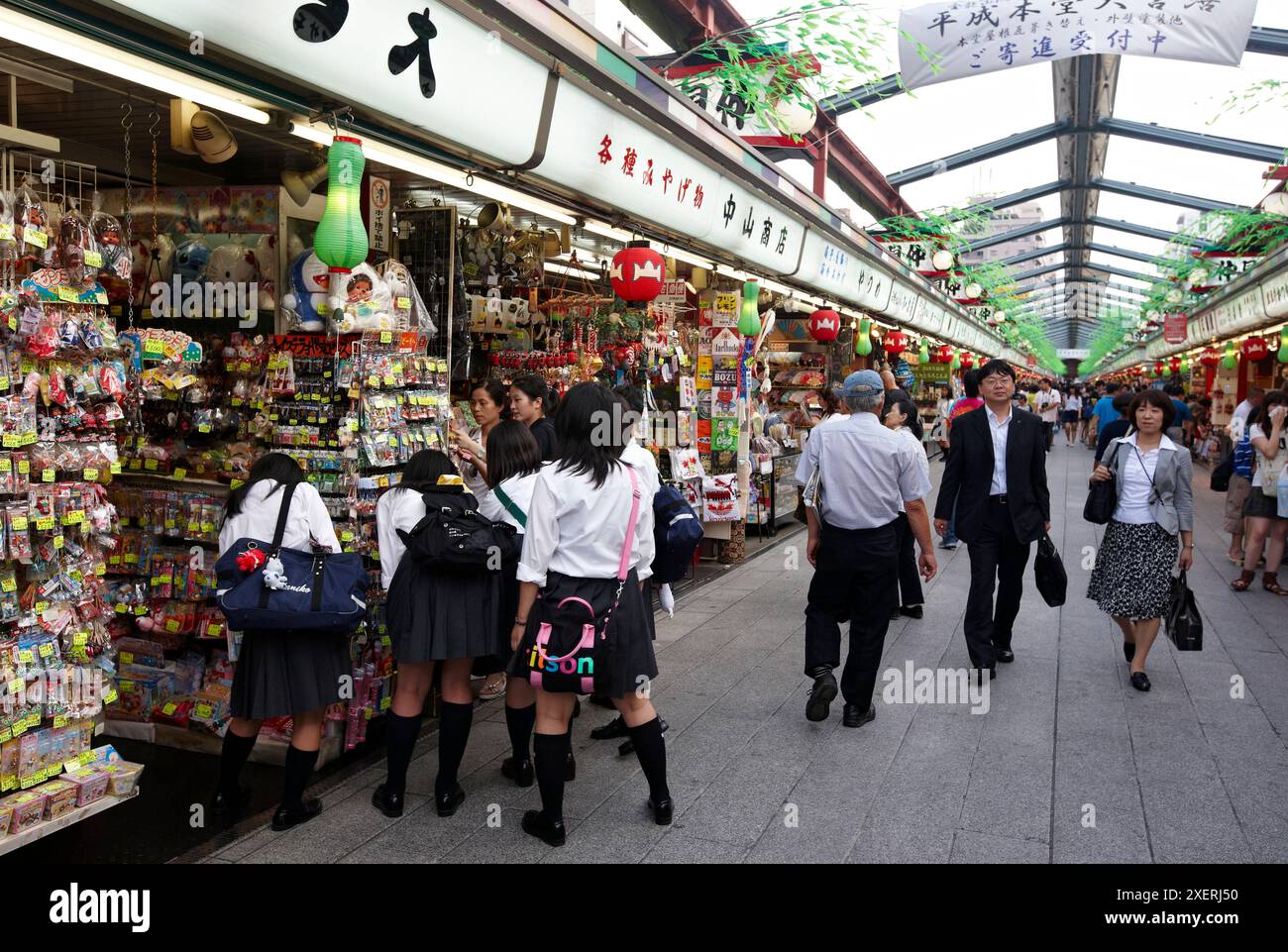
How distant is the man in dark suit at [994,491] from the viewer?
5.89 m

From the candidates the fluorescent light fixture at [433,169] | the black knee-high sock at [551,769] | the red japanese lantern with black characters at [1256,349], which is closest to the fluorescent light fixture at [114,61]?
the fluorescent light fixture at [433,169]

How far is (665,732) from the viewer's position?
5102 mm

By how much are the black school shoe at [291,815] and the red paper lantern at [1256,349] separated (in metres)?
18.1

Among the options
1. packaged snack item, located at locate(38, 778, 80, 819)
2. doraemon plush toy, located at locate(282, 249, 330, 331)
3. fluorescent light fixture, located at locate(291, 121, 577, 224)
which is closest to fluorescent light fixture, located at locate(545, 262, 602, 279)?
fluorescent light fixture, located at locate(291, 121, 577, 224)

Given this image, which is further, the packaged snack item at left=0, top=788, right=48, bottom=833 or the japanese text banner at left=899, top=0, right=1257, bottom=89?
the japanese text banner at left=899, top=0, right=1257, bottom=89

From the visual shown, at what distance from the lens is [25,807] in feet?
11.9

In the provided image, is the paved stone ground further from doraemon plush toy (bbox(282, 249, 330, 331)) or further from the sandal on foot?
doraemon plush toy (bbox(282, 249, 330, 331))

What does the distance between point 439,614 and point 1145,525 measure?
4306mm

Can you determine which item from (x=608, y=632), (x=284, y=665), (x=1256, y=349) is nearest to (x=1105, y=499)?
(x=608, y=632)

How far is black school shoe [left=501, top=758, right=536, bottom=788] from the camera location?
14.6 feet

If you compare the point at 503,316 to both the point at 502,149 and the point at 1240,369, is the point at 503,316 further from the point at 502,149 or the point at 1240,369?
the point at 1240,369

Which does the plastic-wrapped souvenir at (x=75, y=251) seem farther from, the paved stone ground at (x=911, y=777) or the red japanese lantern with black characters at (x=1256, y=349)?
the red japanese lantern with black characters at (x=1256, y=349)

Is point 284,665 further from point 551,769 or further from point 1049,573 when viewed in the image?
point 1049,573

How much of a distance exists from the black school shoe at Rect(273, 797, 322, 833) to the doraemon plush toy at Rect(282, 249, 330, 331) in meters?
2.25
